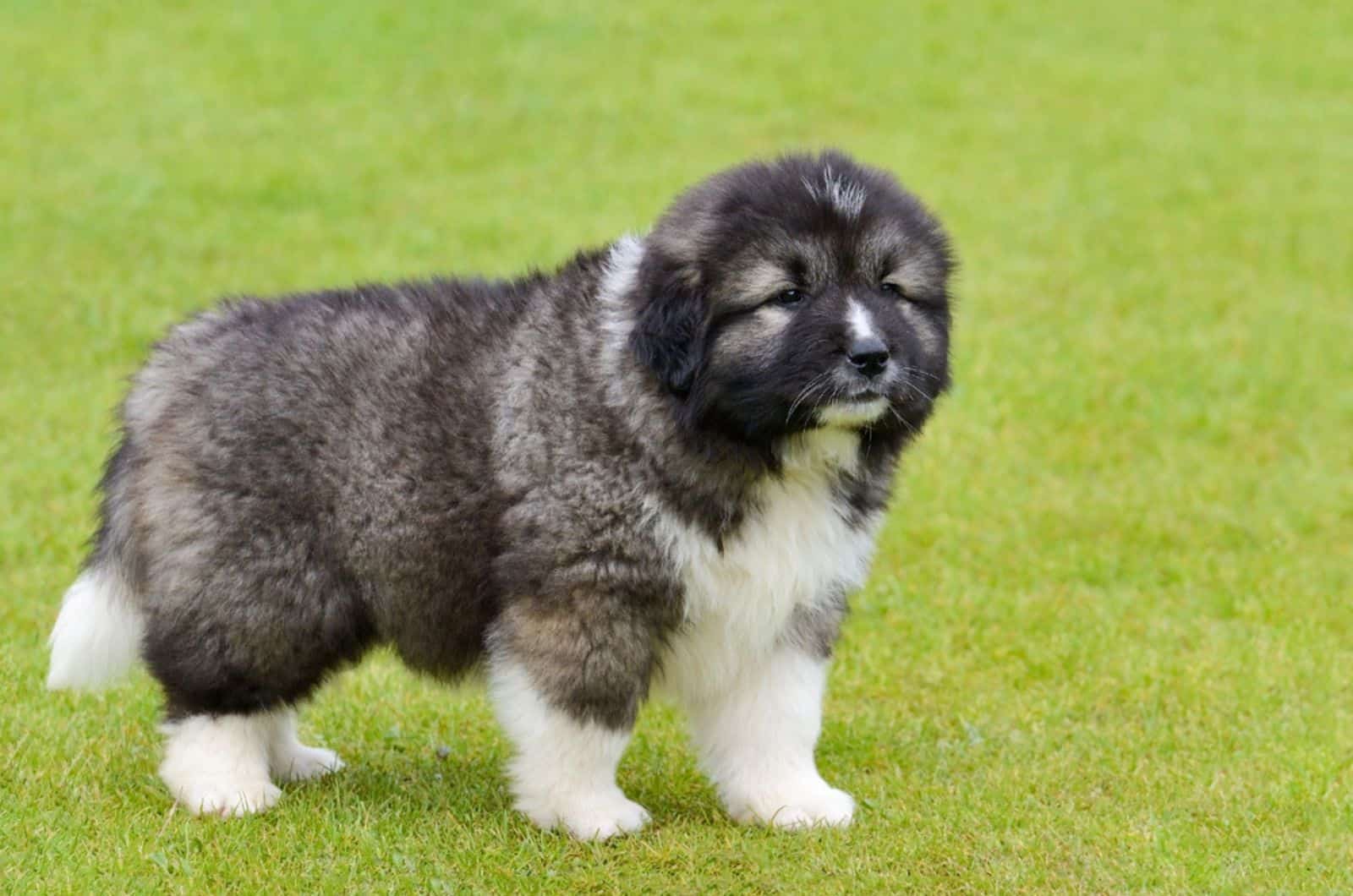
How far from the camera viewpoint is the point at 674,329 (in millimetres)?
5297

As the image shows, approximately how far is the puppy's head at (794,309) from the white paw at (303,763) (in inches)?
79.2

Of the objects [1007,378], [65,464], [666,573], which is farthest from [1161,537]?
[65,464]

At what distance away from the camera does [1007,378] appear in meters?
11.4

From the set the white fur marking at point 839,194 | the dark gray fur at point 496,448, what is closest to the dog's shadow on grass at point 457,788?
the dark gray fur at point 496,448

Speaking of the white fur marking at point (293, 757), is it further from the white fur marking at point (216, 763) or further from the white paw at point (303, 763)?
the white fur marking at point (216, 763)

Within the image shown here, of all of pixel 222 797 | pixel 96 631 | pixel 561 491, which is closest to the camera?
pixel 561 491

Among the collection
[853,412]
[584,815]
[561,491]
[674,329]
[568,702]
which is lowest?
[584,815]

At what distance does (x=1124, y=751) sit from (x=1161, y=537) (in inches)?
111

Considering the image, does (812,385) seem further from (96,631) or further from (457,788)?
(96,631)

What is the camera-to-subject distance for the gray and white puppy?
5285mm

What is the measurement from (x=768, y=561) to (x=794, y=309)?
78 centimetres

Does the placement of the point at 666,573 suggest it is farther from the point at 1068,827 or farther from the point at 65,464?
the point at 65,464

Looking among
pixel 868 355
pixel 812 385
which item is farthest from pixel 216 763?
pixel 868 355

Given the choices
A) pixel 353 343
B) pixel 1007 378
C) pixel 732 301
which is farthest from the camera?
pixel 1007 378
